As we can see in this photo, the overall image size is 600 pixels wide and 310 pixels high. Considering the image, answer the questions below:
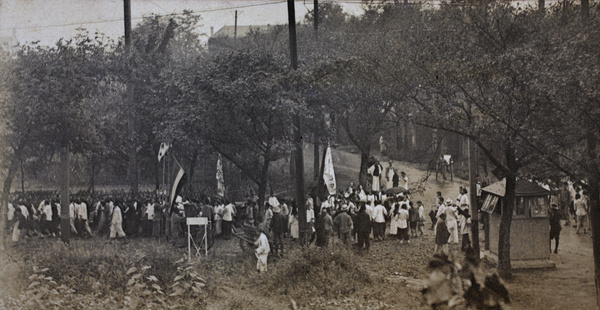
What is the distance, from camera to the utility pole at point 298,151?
9609 millimetres

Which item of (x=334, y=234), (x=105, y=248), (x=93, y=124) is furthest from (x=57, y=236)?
(x=334, y=234)

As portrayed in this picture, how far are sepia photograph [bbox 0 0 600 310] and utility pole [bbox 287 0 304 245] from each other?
3 centimetres

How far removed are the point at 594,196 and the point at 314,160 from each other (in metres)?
6.30

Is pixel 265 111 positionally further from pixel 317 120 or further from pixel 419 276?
pixel 419 276

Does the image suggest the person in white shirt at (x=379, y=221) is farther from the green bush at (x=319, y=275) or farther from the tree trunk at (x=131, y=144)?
the tree trunk at (x=131, y=144)

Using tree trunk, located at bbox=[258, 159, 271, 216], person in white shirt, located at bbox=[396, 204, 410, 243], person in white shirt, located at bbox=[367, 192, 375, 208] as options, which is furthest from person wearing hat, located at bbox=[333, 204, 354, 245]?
tree trunk, located at bbox=[258, 159, 271, 216]

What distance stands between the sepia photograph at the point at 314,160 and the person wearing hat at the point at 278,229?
9cm

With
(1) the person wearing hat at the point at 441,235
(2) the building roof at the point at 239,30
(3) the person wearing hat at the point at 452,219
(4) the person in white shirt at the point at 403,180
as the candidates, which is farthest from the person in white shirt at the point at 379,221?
(2) the building roof at the point at 239,30

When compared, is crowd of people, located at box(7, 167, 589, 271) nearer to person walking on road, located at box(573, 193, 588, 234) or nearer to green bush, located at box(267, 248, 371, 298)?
person walking on road, located at box(573, 193, 588, 234)

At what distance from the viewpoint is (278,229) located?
1028cm

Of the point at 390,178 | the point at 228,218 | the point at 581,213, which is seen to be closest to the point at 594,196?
the point at 581,213

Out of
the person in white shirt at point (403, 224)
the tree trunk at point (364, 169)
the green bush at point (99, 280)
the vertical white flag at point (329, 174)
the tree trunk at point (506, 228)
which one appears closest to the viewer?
the tree trunk at point (506, 228)

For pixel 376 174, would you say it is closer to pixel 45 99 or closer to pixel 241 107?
pixel 241 107

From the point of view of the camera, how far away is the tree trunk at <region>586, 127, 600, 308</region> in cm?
717
